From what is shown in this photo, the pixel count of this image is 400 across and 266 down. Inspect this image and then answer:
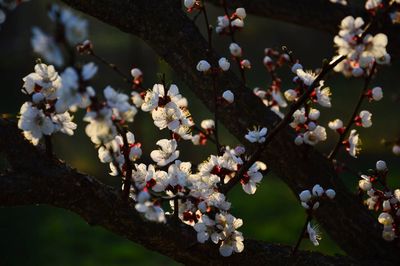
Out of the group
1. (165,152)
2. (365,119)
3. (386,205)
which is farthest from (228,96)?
(386,205)

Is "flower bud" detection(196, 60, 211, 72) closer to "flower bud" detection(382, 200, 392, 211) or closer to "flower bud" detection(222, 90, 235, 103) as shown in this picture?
"flower bud" detection(222, 90, 235, 103)

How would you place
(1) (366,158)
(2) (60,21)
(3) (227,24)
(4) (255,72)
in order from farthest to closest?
(4) (255,72), (1) (366,158), (3) (227,24), (2) (60,21)

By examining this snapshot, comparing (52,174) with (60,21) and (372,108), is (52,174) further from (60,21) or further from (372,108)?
(372,108)

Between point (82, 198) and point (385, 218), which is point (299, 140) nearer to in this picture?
point (385, 218)

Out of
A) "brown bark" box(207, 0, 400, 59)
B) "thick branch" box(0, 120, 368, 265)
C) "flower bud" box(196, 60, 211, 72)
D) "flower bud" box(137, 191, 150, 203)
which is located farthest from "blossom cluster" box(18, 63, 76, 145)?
"brown bark" box(207, 0, 400, 59)

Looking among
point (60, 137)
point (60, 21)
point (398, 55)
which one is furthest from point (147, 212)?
point (60, 137)

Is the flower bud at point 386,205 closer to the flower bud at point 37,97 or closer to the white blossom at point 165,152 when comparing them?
the white blossom at point 165,152

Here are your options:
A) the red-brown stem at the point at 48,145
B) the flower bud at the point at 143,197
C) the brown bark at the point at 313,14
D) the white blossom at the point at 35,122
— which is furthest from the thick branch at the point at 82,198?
the brown bark at the point at 313,14
